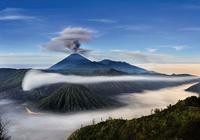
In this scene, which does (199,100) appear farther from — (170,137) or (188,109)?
(170,137)

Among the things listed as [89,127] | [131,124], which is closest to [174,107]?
[131,124]

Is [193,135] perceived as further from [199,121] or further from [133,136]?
[133,136]

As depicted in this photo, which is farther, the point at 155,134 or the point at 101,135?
the point at 101,135

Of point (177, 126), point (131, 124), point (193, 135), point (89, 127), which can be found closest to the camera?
point (193, 135)

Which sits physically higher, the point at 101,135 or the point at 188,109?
the point at 188,109

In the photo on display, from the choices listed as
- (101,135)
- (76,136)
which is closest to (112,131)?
(101,135)

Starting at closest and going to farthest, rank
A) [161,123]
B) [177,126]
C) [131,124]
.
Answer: [177,126], [161,123], [131,124]
